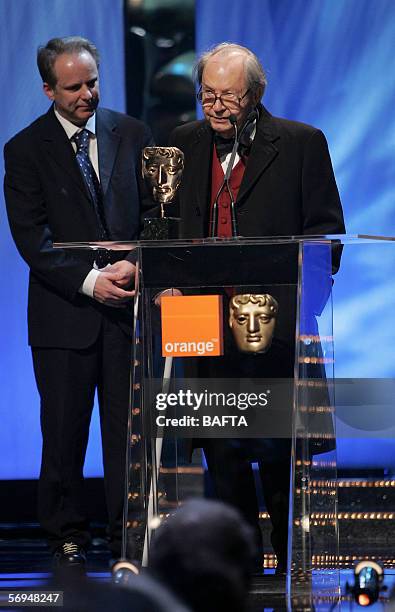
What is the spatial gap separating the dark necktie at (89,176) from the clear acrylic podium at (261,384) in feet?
3.34

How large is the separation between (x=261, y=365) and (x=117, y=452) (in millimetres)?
1173

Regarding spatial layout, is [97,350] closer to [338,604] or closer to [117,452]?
Answer: [117,452]

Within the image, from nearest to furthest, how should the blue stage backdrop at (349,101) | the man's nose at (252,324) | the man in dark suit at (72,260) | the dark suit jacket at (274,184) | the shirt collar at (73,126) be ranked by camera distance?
the man's nose at (252,324), the dark suit jacket at (274,184), the man in dark suit at (72,260), the shirt collar at (73,126), the blue stage backdrop at (349,101)

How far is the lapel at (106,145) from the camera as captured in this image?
404 centimetres

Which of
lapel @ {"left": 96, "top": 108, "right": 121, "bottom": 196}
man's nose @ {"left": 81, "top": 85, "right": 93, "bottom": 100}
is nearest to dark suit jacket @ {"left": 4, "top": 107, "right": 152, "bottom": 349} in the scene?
lapel @ {"left": 96, "top": 108, "right": 121, "bottom": 196}

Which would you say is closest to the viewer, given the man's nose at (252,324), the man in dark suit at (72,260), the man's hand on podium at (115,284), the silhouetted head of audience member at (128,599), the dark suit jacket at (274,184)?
the silhouetted head of audience member at (128,599)

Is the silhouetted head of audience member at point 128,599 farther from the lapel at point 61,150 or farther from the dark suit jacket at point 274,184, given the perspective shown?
the lapel at point 61,150

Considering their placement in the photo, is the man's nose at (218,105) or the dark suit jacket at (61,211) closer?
the man's nose at (218,105)

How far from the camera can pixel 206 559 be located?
3.47 feet

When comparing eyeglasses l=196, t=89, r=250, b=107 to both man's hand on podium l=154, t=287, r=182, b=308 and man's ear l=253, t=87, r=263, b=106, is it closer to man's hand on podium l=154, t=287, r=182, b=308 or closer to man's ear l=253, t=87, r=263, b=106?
man's ear l=253, t=87, r=263, b=106

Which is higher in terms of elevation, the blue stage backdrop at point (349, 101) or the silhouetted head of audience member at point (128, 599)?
the blue stage backdrop at point (349, 101)

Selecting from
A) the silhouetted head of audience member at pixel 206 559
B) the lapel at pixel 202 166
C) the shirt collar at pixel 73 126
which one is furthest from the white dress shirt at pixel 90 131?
the silhouetted head of audience member at pixel 206 559

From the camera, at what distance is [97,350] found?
4039mm

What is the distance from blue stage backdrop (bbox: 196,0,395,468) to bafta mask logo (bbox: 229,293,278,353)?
6.34ft
